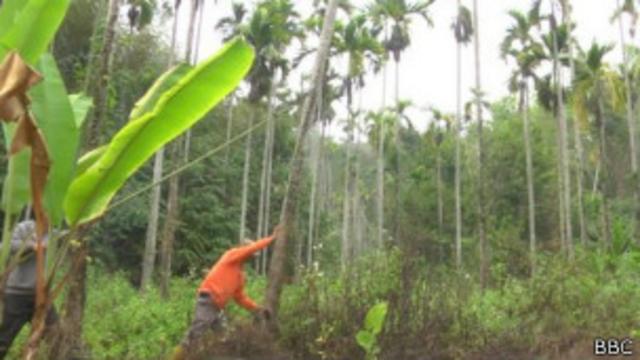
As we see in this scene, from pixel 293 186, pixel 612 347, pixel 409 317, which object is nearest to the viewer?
pixel 612 347

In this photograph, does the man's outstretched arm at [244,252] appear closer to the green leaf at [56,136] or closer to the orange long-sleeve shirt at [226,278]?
the orange long-sleeve shirt at [226,278]

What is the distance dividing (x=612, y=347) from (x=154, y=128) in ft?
21.3

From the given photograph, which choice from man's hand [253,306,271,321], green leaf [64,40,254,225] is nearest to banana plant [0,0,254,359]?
green leaf [64,40,254,225]

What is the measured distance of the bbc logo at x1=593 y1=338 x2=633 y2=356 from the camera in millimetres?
7070

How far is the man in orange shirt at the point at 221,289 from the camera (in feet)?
21.8

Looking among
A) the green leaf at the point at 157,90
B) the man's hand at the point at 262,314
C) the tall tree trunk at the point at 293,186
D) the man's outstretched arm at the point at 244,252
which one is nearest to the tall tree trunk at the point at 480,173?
the tall tree trunk at the point at 293,186

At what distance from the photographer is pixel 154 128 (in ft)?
8.39

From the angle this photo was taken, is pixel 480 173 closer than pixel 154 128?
No

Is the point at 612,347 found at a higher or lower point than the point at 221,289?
lower

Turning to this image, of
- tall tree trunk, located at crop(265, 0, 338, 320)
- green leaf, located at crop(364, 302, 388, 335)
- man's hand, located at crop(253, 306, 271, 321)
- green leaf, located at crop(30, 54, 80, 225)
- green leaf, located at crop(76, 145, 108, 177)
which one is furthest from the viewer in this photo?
tall tree trunk, located at crop(265, 0, 338, 320)

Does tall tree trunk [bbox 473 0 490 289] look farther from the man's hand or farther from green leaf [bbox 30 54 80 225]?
green leaf [bbox 30 54 80 225]

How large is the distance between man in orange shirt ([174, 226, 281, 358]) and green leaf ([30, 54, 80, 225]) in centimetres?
413

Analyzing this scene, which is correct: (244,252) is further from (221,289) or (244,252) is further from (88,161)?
(88,161)

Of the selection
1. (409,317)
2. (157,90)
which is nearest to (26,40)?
(157,90)
